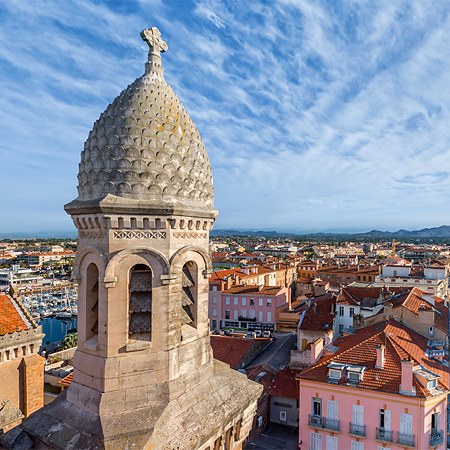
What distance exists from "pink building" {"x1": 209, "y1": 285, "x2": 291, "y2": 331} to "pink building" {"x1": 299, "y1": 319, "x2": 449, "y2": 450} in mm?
34004


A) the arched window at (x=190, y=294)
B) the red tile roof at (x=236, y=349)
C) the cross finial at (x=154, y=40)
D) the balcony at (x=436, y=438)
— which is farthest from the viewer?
the red tile roof at (x=236, y=349)

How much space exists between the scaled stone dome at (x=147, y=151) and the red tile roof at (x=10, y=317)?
20.3m

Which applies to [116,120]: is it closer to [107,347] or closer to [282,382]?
[107,347]

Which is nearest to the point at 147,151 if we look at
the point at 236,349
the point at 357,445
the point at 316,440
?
the point at 357,445

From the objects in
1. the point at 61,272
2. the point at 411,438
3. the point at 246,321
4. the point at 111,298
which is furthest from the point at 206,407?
the point at 61,272

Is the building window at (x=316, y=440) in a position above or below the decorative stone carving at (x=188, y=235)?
below

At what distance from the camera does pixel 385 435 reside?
21547 mm

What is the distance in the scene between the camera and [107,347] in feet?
22.0

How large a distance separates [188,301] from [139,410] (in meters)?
2.07

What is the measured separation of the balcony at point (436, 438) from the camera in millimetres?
20828

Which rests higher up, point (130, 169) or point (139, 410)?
point (130, 169)

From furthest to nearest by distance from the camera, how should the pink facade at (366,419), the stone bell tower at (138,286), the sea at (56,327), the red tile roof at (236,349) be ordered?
the sea at (56,327)
the red tile roof at (236,349)
the pink facade at (366,419)
the stone bell tower at (138,286)

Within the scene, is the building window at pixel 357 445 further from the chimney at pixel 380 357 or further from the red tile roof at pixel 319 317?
the red tile roof at pixel 319 317

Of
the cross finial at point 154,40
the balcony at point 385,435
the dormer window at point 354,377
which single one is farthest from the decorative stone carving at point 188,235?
the balcony at point 385,435
